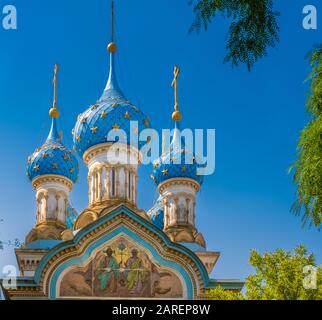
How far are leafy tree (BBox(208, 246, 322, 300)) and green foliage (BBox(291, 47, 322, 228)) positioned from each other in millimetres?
5380

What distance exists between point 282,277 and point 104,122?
10709mm

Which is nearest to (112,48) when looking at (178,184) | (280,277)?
(178,184)

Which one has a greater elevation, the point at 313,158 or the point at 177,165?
the point at 177,165

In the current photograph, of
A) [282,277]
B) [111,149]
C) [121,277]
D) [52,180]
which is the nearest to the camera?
[282,277]

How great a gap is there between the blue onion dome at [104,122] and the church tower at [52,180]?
663mm

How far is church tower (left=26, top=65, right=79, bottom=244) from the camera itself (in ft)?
72.2

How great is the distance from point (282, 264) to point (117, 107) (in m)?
10.9

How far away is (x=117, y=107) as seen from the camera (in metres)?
21.8

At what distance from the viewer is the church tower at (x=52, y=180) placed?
72.2 ft

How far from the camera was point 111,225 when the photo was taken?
18484 millimetres

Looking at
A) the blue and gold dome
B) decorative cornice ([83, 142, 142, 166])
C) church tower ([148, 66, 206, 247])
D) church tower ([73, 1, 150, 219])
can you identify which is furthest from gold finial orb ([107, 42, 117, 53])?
decorative cornice ([83, 142, 142, 166])

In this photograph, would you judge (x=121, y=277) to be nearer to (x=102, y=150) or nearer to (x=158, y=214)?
(x=102, y=150)
